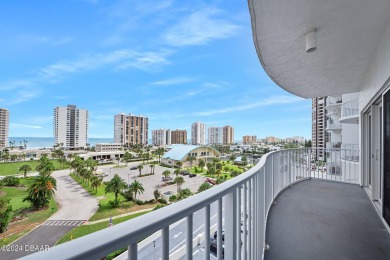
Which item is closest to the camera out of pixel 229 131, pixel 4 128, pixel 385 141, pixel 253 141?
pixel 385 141

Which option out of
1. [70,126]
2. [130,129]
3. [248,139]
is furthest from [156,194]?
[248,139]

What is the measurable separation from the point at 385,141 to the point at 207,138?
94.5 meters

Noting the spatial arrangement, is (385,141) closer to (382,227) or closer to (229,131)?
(382,227)

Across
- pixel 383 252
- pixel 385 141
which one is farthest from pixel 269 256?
pixel 385 141

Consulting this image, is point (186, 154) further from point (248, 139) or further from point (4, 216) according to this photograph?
point (248, 139)

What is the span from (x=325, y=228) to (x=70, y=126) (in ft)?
292

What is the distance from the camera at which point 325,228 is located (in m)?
2.70

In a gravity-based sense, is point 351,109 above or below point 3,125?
below

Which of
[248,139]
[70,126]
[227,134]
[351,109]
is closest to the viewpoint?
[351,109]

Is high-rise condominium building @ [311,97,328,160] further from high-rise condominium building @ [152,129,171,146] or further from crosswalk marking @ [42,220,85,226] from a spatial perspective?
high-rise condominium building @ [152,129,171,146]

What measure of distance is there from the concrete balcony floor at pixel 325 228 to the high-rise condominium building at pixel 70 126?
8343cm

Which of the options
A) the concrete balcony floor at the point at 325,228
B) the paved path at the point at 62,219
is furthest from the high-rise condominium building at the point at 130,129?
the concrete balcony floor at the point at 325,228

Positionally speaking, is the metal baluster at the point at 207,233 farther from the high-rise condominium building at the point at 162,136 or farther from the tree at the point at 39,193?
the high-rise condominium building at the point at 162,136

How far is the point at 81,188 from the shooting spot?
28562 mm
